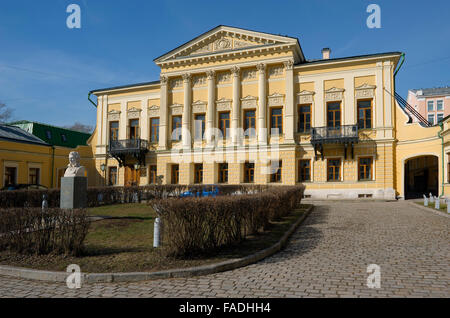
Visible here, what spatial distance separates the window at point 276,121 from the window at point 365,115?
21.6 feet

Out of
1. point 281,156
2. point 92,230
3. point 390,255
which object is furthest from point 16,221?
point 281,156

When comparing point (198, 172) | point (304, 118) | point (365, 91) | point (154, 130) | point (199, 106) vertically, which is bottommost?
point (198, 172)

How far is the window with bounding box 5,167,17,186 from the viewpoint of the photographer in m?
28.0

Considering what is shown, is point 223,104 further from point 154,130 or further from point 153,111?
point 154,130

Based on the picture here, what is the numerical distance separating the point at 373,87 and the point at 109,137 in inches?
1053

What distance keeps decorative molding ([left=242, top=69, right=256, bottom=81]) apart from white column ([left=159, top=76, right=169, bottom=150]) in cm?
812

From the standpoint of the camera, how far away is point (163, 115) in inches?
1251

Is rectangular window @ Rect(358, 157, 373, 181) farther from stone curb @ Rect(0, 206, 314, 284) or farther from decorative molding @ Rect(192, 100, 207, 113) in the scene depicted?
stone curb @ Rect(0, 206, 314, 284)

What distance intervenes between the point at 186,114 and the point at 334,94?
13.9 meters

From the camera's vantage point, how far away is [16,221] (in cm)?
683

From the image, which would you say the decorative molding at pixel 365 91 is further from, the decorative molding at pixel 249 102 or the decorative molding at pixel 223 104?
the decorative molding at pixel 223 104

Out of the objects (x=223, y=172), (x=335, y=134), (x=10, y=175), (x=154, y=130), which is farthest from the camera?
(x=154, y=130)

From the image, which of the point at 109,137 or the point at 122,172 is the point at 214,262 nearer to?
the point at 122,172

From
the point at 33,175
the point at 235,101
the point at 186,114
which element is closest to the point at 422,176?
the point at 235,101
